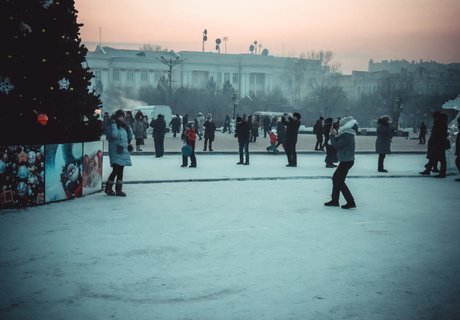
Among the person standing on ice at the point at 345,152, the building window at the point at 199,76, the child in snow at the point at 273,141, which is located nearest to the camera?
the person standing on ice at the point at 345,152

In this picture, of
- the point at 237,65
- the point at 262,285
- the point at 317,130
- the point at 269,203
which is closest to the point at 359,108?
the point at 237,65

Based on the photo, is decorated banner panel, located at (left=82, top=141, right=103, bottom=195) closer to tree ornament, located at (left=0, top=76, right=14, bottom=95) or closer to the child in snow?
tree ornament, located at (left=0, top=76, right=14, bottom=95)

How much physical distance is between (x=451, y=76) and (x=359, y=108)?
16.0 m

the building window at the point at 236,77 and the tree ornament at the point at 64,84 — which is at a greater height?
the building window at the point at 236,77

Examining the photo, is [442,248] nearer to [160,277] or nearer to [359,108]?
[160,277]

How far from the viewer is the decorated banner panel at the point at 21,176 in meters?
8.96

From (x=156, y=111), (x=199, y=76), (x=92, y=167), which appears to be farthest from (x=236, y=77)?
(x=92, y=167)

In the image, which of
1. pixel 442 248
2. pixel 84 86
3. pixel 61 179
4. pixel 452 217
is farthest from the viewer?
→ pixel 84 86

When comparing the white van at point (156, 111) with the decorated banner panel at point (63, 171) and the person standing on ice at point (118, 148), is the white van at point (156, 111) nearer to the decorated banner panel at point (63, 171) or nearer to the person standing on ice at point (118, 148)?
the person standing on ice at point (118, 148)

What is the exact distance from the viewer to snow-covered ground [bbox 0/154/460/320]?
15.0 ft

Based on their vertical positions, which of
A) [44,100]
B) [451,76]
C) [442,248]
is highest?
[451,76]

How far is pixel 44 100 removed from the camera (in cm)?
1023

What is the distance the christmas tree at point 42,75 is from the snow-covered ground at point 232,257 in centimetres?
138

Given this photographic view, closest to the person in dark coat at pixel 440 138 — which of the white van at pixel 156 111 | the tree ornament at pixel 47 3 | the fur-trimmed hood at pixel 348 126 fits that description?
the fur-trimmed hood at pixel 348 126
